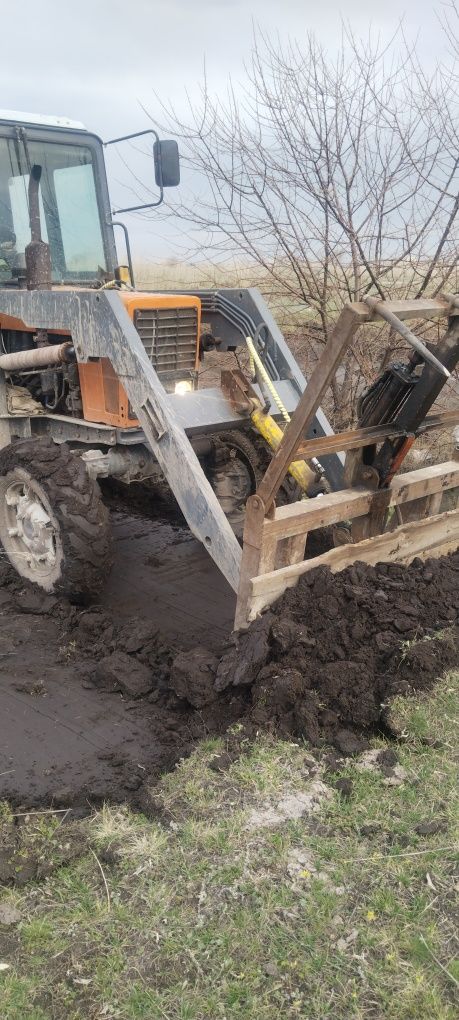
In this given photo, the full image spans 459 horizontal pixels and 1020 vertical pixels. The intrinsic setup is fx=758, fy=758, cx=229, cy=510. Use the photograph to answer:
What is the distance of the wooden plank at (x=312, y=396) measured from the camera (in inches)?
114

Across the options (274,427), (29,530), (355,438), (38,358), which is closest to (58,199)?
(38,358)

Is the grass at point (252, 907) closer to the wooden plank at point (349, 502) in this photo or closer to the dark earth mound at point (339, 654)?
the dark earth mound at point (339, 654)

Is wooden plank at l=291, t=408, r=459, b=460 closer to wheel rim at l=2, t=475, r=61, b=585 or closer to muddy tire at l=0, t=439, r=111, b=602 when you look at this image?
muddy tire at l=0, t=439, r=111, b=602

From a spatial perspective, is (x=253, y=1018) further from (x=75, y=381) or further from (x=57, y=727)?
(x=75, y=381)

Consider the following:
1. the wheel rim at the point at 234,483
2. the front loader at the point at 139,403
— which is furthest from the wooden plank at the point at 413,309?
the wheel rim at the point at 234,483

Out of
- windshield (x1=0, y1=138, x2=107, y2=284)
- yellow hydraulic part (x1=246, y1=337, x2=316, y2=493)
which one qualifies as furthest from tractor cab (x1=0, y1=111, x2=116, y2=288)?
yellow hydraulic part (x1=246, y1=337, x2=316, y2=493)

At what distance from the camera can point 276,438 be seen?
4340mm

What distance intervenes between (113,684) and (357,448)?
1.67 m

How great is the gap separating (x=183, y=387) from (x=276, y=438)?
70 cm

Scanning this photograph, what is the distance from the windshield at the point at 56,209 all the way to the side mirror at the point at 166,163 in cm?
79

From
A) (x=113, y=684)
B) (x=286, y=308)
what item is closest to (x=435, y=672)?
(x=113, y=684)

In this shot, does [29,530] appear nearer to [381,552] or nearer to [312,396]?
[381,552]

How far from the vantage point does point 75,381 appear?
15.4 feet

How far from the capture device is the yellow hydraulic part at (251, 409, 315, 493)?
412cm
